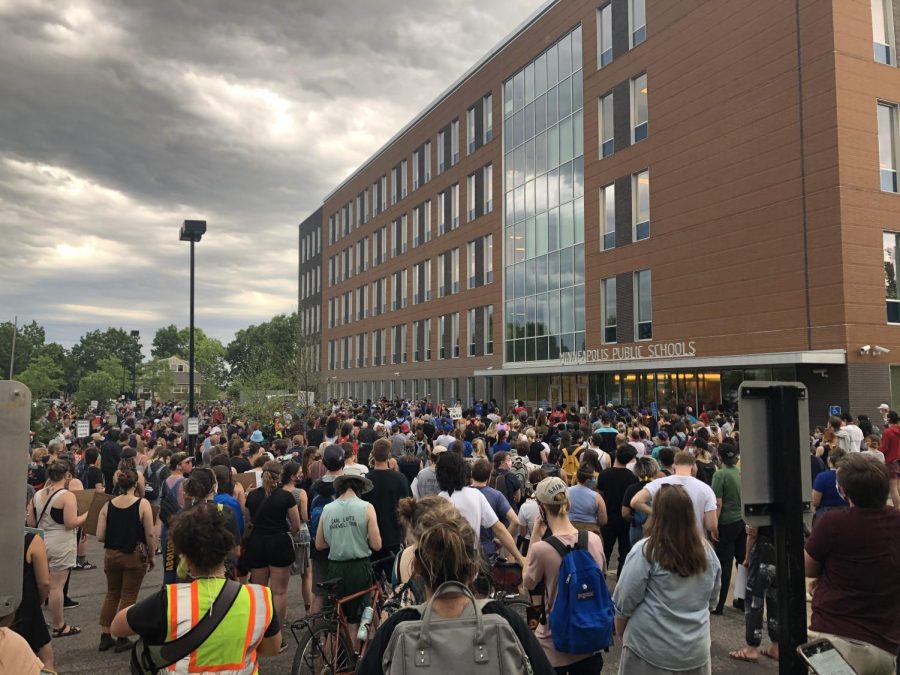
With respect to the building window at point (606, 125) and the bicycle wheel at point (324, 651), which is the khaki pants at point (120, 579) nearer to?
the bicycle wheel at point (324, 651)

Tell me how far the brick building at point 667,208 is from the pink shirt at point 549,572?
58.7 ft

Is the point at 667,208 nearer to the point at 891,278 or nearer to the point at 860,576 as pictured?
the point at 891,278

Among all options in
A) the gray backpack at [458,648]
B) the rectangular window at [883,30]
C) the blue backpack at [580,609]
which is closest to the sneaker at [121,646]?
the blue backpack at [580,609]

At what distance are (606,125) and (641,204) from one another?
4.86 meters

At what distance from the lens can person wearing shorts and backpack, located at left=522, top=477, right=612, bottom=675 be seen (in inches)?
161

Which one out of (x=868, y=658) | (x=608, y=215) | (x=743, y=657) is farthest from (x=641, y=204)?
(x=868, y=658)

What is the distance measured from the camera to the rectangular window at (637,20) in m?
27.3

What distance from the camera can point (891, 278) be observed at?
20000 millimetres

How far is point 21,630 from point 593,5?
108 feet

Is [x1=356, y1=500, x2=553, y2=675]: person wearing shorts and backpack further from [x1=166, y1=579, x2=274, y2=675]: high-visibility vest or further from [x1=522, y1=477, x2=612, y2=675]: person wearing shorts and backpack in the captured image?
[x1=522, y1=477, x2=612, y2=675]: person wearing shorts and backpack

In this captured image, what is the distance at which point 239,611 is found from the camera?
3076mm

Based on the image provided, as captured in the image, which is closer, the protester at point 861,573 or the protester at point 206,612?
the protester at point 206,612

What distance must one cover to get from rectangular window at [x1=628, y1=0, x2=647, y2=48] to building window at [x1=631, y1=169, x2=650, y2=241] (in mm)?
5821

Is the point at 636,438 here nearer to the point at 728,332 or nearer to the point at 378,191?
the point at 728,332
